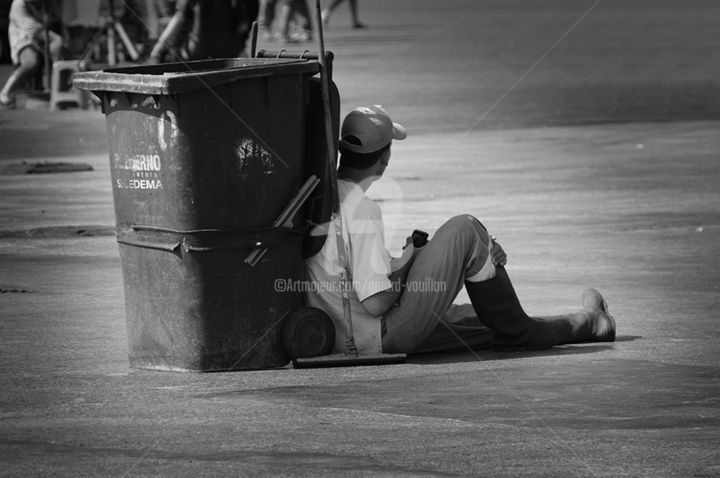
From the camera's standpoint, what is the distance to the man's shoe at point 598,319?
7512mm

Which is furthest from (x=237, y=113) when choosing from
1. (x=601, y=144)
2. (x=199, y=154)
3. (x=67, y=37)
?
(x=67, y=37)

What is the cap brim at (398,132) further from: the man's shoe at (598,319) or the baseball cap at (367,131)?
the man's shoe at (598,319)

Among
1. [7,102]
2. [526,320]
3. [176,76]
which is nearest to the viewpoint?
[176,76]

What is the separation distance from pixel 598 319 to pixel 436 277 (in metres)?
0.99

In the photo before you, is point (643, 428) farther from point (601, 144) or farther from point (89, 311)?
point (601, 144)

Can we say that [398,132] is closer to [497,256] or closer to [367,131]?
[367,131]

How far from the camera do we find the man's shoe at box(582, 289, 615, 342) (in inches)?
296

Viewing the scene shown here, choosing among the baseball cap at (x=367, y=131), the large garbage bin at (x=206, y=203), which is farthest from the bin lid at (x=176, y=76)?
the baseball cap at (x=367, y=131)

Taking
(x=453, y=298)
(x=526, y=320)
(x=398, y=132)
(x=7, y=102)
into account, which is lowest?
(x=526, y=320)

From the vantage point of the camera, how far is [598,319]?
7.52 meters

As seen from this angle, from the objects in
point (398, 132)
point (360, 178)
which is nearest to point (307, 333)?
point (360, 178)

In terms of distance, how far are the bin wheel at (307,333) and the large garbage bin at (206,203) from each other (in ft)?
0.23

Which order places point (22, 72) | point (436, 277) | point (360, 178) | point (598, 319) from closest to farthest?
point (436, 277) < point (360, 178) < point (598, 319) < point (22, 72)

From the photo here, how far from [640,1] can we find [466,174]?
32.8 metres
